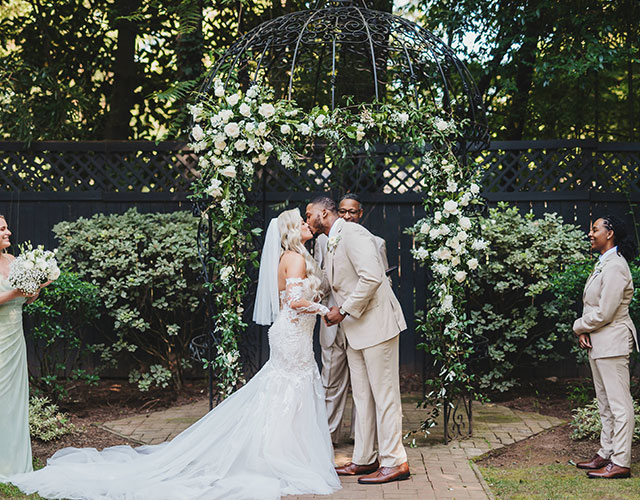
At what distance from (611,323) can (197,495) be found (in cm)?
319

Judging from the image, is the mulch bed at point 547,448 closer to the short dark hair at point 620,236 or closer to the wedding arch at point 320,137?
the wedding arch at point 320,137

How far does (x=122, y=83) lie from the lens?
32.0 ft

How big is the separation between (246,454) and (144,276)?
2.95 metres

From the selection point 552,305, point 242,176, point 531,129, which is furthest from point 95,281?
point 531,129

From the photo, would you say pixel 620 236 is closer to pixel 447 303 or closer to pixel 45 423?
pixel 447 303

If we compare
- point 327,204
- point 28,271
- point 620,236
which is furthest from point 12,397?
point 620,236

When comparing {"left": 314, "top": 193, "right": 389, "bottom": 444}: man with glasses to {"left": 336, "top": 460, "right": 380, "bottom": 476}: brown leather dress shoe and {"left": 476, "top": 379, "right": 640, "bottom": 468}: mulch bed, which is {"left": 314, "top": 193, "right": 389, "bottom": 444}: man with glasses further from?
{"left": 476, "top": 379, "right": 640, "bottom": 468}: mulch bed

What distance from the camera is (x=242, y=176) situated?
579 cm

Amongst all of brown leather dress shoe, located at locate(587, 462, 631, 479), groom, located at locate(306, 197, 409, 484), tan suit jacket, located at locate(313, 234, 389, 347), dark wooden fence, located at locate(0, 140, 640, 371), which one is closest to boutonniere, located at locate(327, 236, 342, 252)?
groom, located at locate(306, 197, 409, 484)

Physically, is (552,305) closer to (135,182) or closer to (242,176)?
(242,176)

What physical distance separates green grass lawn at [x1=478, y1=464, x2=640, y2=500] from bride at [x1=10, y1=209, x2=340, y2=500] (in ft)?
4.05

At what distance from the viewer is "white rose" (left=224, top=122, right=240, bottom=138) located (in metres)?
5.35

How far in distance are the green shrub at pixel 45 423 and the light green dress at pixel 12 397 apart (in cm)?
91

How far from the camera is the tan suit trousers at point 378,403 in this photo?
197 inches
